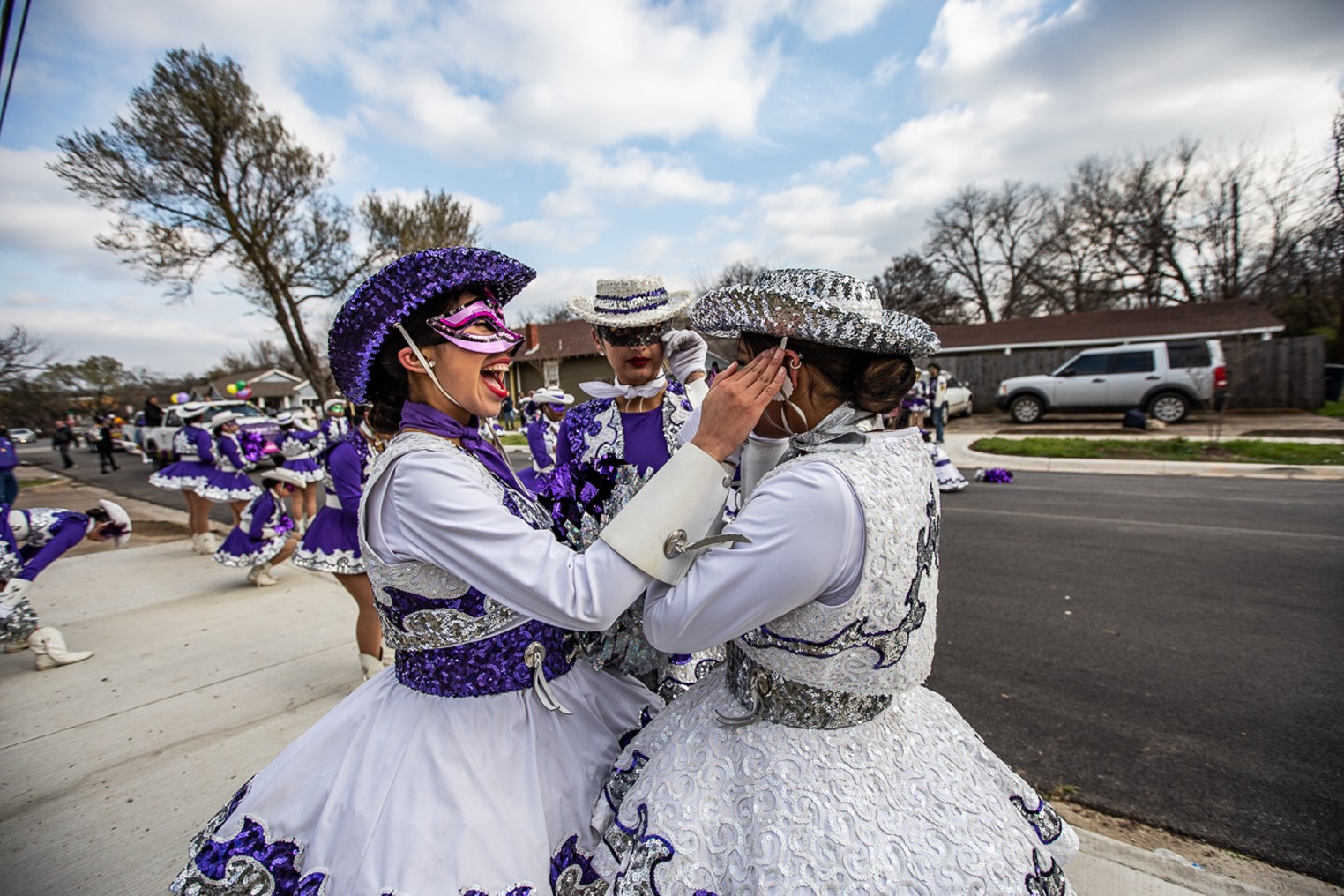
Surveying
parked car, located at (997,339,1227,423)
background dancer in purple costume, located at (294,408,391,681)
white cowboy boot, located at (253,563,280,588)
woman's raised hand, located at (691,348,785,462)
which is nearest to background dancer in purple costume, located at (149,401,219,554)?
white cowboy boot, located at (253,563,280,588)

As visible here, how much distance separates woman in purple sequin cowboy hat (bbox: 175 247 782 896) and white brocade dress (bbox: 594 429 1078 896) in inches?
5.6

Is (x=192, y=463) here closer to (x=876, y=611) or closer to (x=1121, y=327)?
(x=876, y=611)

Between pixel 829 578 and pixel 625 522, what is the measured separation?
1.34ft

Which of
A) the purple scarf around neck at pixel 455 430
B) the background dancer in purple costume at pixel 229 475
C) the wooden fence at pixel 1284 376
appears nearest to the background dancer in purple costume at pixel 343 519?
the purple scarf around neck at pixel 455 430

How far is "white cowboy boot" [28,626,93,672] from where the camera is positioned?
14.2ft

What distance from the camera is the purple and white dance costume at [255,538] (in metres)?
6.09

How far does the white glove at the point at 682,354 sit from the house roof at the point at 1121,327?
21455 millimetres

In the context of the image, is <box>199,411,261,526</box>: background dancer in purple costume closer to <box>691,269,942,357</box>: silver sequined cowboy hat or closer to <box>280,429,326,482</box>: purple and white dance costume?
<box>280,429,326,482</box>: purple and white dance costume

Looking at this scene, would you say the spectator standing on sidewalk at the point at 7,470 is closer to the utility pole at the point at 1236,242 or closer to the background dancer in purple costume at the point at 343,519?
the background dancer in purple costume at the point at 343,519

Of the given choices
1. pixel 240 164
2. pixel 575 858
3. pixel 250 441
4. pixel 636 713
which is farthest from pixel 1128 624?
pixel 240 164

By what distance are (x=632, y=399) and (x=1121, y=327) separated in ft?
102

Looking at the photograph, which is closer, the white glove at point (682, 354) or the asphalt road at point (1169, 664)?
the asphalt road at point (1169, 664)

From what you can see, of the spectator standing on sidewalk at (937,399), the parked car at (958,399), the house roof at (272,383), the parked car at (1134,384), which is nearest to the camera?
the spectator standing on sidewalk at (937,399)

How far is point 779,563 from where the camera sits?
45.3 inches
